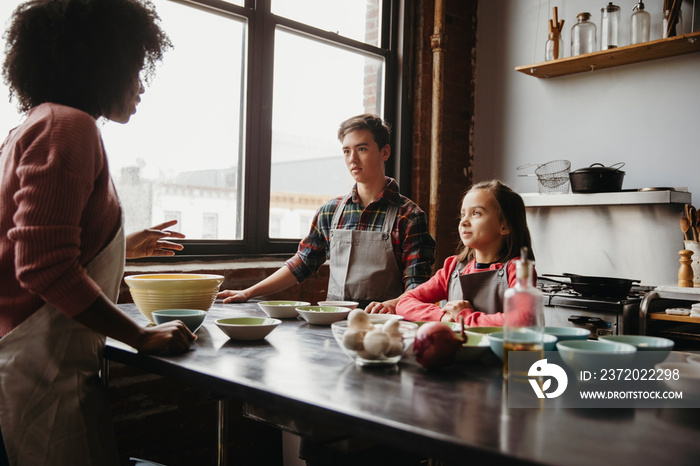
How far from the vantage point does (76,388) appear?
124 centimetres

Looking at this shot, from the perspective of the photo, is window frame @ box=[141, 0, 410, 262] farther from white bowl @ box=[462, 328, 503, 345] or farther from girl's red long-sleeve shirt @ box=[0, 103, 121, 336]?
white bowl @ box=[462, 328, 503, 345]

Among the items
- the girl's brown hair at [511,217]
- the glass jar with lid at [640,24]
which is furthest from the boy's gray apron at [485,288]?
the glass jar with lid at [640,24]

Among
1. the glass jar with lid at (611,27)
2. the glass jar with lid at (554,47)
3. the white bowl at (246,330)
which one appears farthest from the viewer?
the glass jar with lid at (554,47)

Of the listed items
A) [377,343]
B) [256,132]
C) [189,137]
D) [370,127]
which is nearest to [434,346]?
[377,343]

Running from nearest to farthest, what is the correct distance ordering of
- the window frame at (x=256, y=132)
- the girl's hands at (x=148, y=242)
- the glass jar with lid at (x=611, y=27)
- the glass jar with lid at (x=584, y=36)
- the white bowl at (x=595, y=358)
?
the white bowl at (x=595, y=358)
the girl's hands at (x=148, y=242)
the window frame at (x=256, y=132)
the glass jar with lid at (x=611, y=27)
the glass jar with lid at (x=584, y=36)

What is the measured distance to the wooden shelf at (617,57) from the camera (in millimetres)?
3080

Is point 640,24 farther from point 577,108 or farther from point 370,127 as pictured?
point 370,127

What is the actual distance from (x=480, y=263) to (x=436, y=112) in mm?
1988

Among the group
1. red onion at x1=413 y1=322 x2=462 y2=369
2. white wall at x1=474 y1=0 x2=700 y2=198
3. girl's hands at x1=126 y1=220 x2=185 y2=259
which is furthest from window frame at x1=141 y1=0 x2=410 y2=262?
red onion at x1=413 y1=322 x2=462 y2=369

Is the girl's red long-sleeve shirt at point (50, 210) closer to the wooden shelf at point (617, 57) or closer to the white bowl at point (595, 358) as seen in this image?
the white bowl at point (595, 358)

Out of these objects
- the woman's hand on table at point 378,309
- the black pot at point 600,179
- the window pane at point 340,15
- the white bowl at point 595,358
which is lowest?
the woman's hand on table at point 378,309

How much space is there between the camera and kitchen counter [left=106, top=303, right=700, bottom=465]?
2.41 ft

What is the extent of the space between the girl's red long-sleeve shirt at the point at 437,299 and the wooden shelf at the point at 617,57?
1.85m

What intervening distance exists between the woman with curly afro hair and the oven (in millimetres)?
1901
